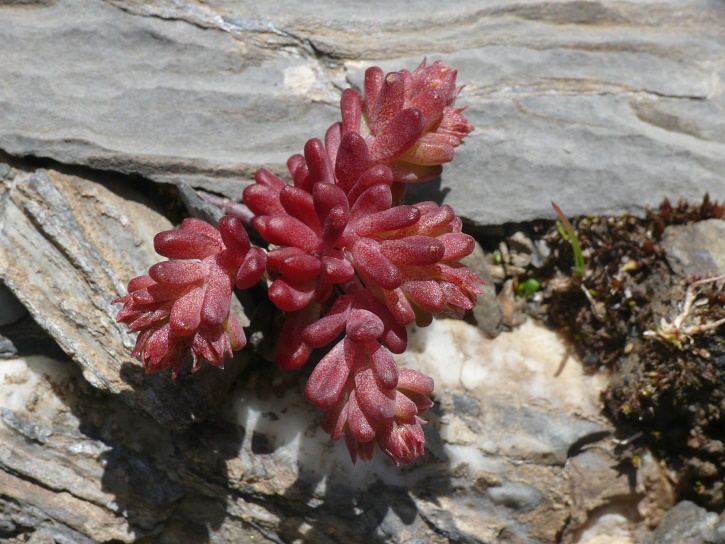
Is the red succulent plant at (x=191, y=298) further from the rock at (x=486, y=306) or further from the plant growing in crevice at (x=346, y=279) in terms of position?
the rock at (x=486, y=306)

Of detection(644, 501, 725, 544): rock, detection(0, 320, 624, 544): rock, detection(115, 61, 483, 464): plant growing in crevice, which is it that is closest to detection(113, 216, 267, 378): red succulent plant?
detection(115, 61, 483, 464): plant growing in crevice

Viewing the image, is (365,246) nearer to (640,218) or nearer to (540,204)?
(540,204)

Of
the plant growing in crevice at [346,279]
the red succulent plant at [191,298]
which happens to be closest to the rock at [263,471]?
the plant growing in crevice at [346,279]

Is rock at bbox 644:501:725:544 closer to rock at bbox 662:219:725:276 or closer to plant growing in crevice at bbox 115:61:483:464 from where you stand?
rock at bbox 662:219:725:276

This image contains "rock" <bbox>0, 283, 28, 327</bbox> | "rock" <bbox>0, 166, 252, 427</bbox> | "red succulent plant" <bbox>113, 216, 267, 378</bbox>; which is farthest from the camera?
"rock" <bbox>0, 283, 28, 327</bbox>

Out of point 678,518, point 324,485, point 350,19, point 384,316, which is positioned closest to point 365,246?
point 384,316

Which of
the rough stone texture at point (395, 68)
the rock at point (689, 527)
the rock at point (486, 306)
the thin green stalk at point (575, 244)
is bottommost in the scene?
the rock at point (689, 527)
